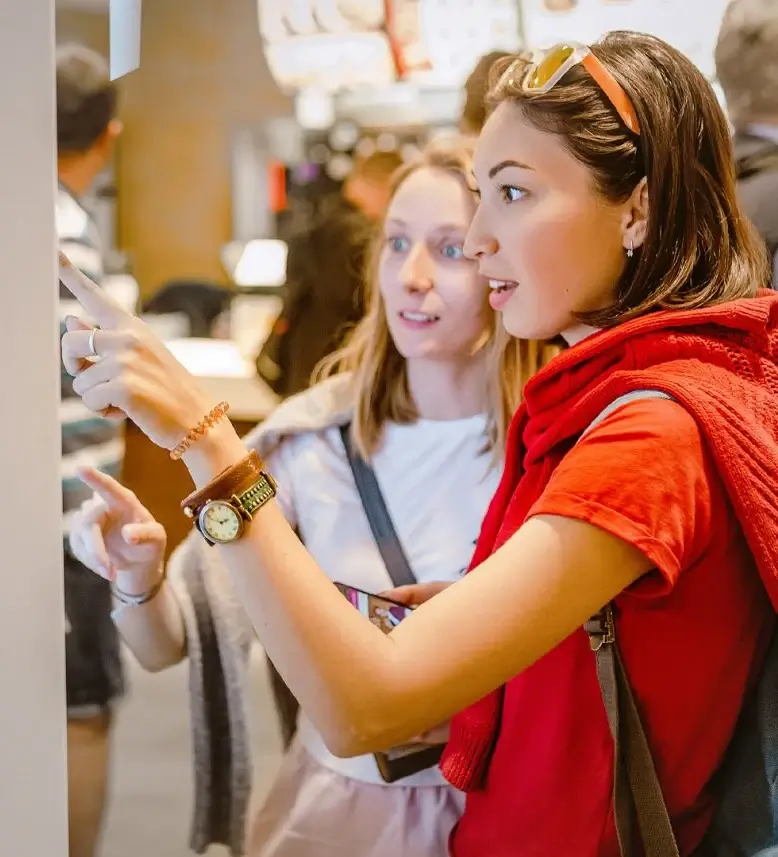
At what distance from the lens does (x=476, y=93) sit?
3.48 ft

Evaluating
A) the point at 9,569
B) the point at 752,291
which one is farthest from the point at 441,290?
the point at 9,569

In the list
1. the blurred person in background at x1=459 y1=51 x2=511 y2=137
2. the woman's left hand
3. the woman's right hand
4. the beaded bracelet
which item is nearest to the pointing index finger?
the woman's left hand

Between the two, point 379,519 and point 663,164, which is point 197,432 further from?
point 663,164

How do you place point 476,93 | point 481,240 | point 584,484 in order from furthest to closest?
point 476,93 < point 481,240 < point 584,484

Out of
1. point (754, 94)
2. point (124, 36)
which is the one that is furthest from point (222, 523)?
point (754, 94)

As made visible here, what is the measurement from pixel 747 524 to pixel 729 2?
26.4 inches

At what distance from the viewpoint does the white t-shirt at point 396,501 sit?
3.59 ft

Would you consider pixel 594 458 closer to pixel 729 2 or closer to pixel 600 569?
pixel 600 569

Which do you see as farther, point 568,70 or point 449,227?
point 449,227

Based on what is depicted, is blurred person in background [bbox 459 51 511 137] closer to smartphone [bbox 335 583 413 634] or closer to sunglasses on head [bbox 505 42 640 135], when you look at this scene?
sunglasses on head [bbox 505 42 640 135]

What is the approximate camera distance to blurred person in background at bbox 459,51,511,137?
1.06 meters

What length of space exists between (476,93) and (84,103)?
0.46 m

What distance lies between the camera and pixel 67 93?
1059 millimetres

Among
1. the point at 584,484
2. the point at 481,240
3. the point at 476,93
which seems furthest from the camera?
the point at 476,93
